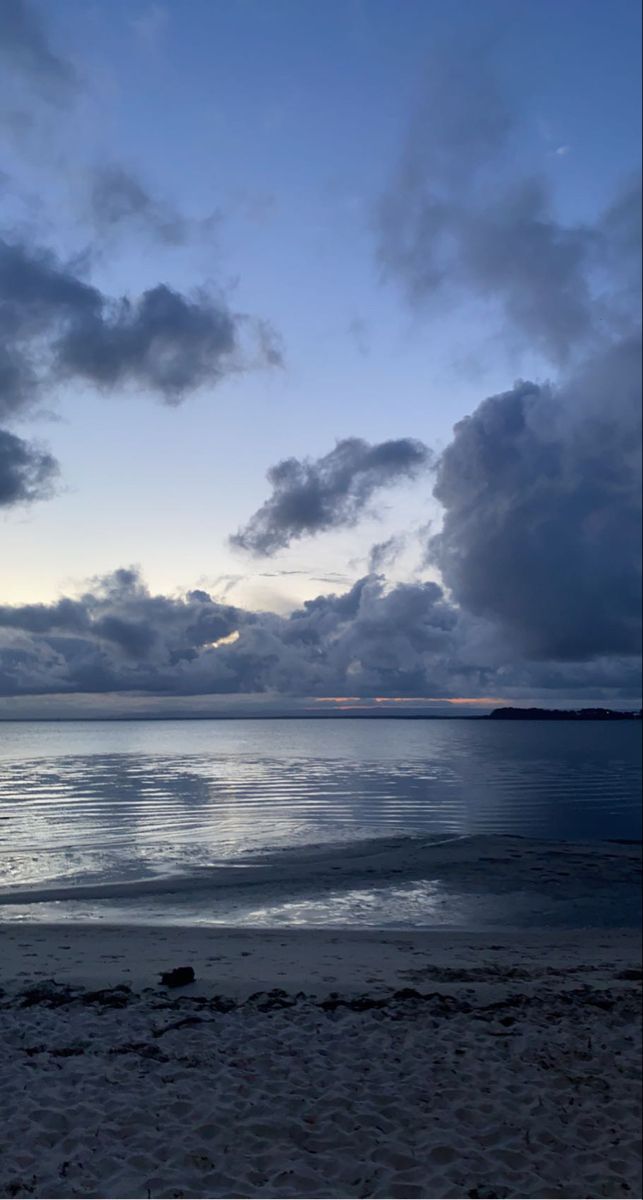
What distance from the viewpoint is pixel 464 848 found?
35.9 m

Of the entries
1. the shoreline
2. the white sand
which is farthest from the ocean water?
the white sand

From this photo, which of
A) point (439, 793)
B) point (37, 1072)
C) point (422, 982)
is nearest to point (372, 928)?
point (422, 982)

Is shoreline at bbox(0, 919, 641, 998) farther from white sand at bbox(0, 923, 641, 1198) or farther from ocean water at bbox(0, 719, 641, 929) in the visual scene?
ocean water at bbox(0, 719, 641, 929)

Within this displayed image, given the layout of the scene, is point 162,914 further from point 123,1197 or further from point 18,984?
point 123,1197

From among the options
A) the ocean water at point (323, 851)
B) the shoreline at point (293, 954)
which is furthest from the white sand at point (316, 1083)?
the ocean water at point (323, 851)

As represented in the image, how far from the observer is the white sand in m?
8.27

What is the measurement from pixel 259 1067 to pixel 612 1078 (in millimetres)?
5182

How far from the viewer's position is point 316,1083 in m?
10.3

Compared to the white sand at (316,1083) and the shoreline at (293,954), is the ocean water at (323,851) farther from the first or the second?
the white sand at (316,1083)

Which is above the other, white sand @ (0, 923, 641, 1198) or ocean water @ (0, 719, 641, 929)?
white sand @ (0, 923, 641, 1198)

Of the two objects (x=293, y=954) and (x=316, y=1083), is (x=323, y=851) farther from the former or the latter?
(x=316, y=1083)

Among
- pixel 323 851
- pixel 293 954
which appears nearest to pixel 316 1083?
pixel 293 954

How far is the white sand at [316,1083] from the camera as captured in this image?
8.27 m

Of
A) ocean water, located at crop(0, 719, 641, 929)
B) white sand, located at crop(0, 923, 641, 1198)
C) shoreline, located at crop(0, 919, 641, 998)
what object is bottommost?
ocean water, located at crop(0, 719, 641, 929)
